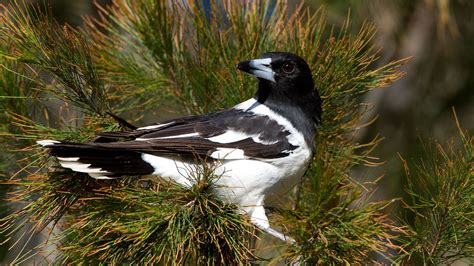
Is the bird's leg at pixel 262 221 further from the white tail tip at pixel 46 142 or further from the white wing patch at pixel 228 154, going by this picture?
the white tail tip at pixel 46 142

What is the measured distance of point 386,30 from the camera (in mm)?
3893

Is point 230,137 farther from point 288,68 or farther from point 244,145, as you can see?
point 288,68

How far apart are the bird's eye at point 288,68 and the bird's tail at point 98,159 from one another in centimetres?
64

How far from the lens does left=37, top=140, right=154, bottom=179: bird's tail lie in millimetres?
2205

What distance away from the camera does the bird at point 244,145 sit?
2285mm

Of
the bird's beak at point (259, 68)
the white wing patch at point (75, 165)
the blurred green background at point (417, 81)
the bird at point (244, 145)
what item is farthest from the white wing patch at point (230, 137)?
the blurred green background at point (417, 81)

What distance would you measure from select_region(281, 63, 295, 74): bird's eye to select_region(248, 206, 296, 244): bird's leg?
557mm

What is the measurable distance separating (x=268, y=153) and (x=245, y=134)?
116 mm

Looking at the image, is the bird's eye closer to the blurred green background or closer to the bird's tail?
the bird's tail

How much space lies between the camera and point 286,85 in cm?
275

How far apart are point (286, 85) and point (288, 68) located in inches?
3.9

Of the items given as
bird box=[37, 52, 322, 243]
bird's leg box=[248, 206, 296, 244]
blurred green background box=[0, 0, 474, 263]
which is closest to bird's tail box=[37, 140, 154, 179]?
bird box=[37, 52, 322, 243]

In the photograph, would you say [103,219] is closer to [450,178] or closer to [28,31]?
[28,31]

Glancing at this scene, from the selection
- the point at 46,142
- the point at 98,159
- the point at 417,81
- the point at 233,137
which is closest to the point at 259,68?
the point at 233,137
